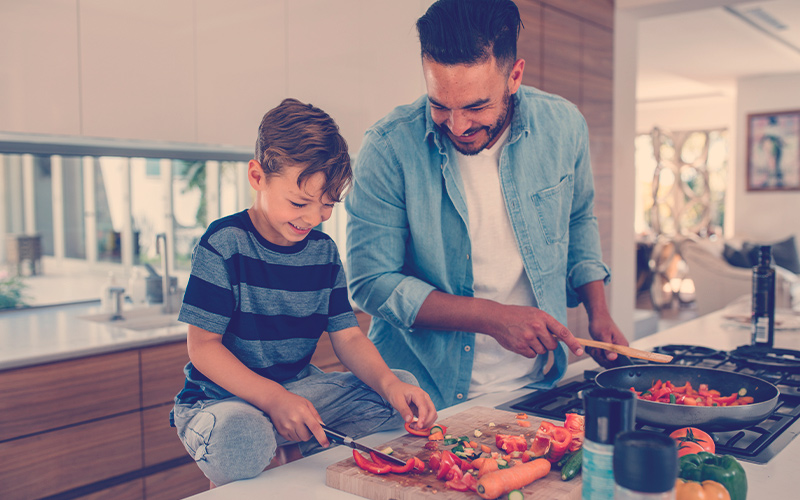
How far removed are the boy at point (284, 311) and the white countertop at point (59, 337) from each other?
1113 mm

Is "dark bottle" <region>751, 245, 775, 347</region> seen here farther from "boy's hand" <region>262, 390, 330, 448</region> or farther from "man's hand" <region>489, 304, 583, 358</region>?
"boy's hand" <region>262, 390, 330, 448</region>

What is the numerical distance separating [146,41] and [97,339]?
110 centimetres

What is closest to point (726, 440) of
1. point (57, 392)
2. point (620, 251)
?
point (57, 392)

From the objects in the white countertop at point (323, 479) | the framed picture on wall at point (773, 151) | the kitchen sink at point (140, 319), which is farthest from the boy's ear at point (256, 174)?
the framed picture on wall at point (773, 151)

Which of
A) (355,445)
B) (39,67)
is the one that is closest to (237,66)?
(39,67)

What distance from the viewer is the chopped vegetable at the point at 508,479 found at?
862 millimetres

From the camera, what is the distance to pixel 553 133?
5.49 feet

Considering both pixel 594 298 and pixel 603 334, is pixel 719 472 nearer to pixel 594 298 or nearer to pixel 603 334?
pixel 603 334

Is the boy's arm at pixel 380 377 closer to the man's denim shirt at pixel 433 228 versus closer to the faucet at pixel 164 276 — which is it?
the man's denim shirt at pixel 433 228

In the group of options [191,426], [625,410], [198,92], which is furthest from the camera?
[198,92]

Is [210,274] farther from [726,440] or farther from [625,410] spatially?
[726,440]

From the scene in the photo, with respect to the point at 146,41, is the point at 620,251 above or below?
below

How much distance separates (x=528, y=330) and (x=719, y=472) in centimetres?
Answer: 52

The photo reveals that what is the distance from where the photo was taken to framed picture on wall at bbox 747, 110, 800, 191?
800 centimetres
